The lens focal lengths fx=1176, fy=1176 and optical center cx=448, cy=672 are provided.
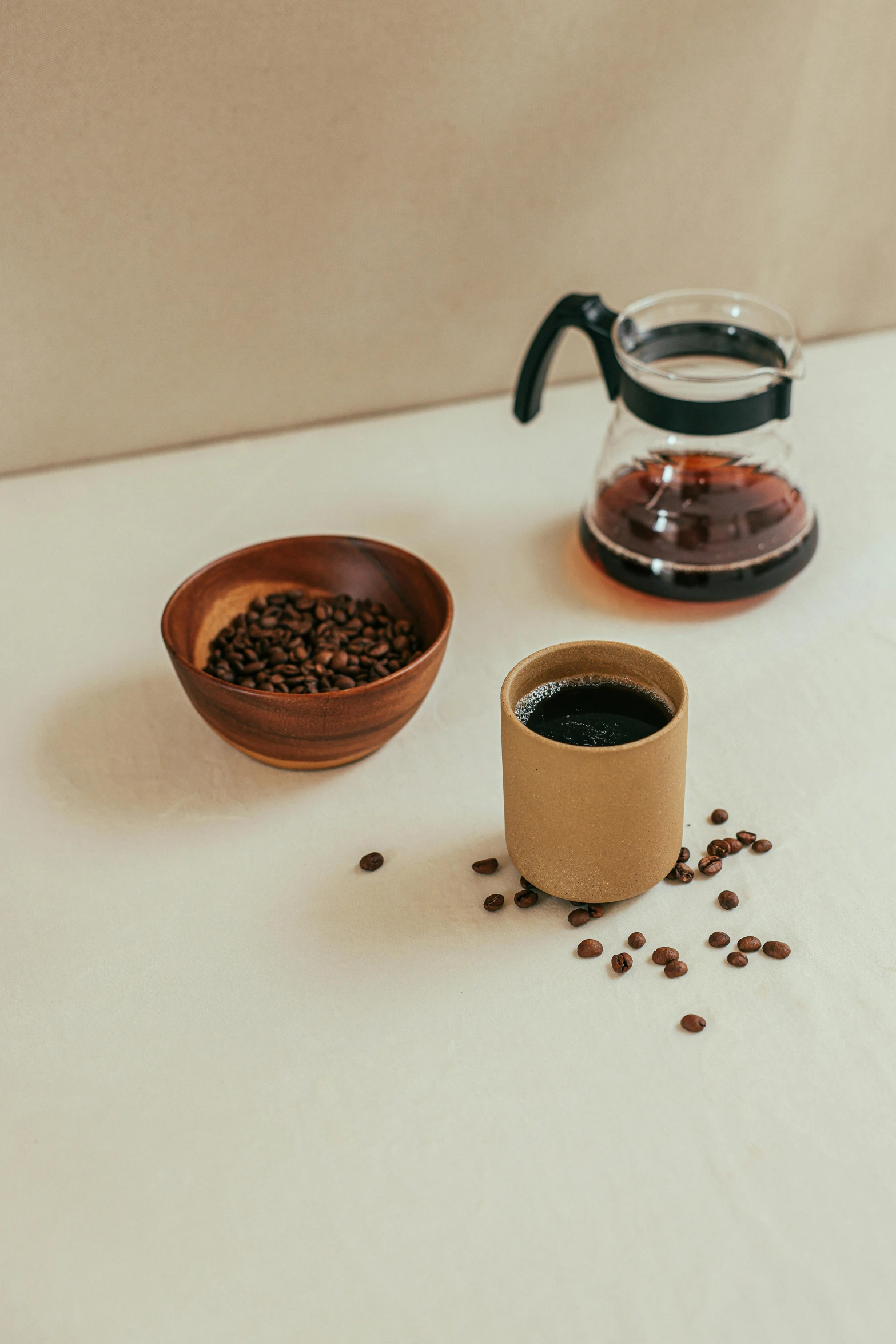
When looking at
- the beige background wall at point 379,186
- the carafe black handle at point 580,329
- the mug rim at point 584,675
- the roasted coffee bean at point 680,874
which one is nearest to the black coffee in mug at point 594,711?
the mug rim at point 584,675

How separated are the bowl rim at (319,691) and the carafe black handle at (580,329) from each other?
0.93 ft

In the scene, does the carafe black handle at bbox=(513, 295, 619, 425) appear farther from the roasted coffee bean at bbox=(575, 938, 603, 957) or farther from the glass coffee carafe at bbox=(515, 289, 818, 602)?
the roasted coffee bean at bbox=(575, 938, 603, 957)

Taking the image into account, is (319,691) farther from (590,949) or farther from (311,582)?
(590,949)

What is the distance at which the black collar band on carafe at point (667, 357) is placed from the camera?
1023 mm

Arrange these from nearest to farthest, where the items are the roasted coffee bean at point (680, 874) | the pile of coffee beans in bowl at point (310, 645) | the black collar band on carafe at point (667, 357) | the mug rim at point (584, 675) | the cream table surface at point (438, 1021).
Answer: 1. the cream table surface at point (438, 1021)
2. the mug rim at point (584, 675)
3. the roasted coffee bean at point (680, 874)
4. the pile of coffee beans in bowl at point (310, 645)
5. the black collar band on carafe at point (667, 357)

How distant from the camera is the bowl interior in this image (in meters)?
0.95

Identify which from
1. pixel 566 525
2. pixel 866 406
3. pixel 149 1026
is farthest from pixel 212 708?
pixel 866 406

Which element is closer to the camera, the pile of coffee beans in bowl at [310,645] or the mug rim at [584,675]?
the mug rim at [584,675]

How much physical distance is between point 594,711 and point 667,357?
520 millimetres

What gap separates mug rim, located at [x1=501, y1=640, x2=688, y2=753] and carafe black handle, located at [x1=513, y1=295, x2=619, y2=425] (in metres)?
0.40

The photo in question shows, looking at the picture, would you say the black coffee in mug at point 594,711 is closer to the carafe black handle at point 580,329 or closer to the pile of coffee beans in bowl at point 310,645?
the pile of coffee beans in bowl at point 310,645

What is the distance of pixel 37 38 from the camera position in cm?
111

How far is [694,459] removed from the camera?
1.12 meters

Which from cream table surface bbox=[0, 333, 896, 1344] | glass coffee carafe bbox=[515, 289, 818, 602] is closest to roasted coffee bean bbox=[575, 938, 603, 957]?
cream table surface bbox=[0, 333, 896, 1344]
